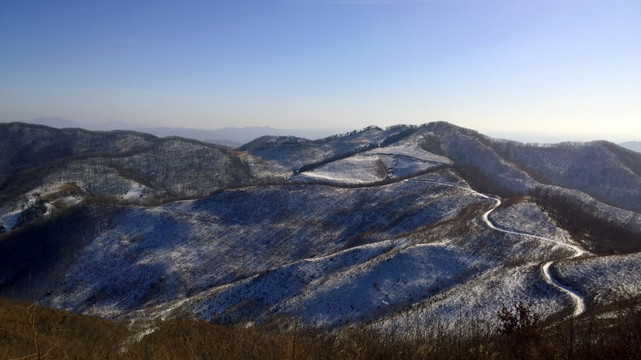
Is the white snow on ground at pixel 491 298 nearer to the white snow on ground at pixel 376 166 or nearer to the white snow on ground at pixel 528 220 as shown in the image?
the white snow on ground at pixel 528 220

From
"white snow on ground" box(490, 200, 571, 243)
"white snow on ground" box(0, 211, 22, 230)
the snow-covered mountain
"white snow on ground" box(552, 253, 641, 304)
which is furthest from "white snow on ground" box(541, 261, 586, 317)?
"white snow on ground" box(0, 211, 22, 230)

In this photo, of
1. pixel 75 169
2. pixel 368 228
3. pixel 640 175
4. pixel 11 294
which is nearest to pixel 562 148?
pixel 640 175

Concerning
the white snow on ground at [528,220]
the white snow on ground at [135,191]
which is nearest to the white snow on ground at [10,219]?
the white snow on ground at [135,191]

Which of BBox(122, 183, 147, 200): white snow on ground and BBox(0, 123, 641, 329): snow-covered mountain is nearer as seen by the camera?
BBox(0, 123, 641, 329): snow-covered mountain

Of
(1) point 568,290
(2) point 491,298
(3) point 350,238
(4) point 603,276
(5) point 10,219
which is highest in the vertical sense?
(4) point 603,276

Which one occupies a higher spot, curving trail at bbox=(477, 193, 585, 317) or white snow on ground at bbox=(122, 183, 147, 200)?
curving trail at bbox=(477, 193, 585, 317)

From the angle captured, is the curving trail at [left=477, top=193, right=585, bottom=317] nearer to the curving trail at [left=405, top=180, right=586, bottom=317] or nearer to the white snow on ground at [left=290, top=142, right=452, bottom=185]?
the curving trail at [left=405, top=180, right=586, bottom=317]

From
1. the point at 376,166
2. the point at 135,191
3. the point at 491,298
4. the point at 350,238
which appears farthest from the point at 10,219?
the point at 491,298

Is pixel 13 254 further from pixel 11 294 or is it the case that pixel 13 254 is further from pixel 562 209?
pixel 562 209

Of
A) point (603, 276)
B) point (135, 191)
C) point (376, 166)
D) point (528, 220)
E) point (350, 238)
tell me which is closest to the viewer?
point (603, 276)

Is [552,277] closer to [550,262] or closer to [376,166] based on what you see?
[550,262]
